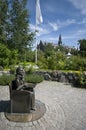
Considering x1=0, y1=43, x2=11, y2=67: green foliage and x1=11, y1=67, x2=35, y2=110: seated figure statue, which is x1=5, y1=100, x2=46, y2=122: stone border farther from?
x1=0, y1=43, x2=11, y2=67: green foliage

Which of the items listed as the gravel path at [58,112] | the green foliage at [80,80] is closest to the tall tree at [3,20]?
the green foliage at [80,80]

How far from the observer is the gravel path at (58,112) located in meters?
3.91

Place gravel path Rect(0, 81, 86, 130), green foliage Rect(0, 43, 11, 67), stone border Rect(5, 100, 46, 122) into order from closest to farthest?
gravel path Rect(0, 81, 86, 130) < stone border Rect(5, 100, 46, 122) < green foliage Rect(0, 43, 11, 67)

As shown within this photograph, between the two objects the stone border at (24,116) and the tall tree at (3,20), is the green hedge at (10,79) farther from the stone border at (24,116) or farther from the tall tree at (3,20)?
the tall tree at (3,20)

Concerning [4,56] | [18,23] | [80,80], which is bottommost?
[80,80]

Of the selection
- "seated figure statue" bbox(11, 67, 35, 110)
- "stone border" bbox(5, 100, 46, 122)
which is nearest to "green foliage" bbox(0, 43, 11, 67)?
"seated figure statue" bbox(11, 67, 35, 110)

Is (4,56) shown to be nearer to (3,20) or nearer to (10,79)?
(10,79)

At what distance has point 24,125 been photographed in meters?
3.90

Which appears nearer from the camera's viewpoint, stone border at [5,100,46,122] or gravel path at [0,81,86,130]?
gravel path at [0,81,86,130]

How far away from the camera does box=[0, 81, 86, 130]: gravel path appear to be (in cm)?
391

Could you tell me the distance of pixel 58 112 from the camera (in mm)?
4734

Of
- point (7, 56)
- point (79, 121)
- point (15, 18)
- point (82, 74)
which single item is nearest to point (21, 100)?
point (79, 121)

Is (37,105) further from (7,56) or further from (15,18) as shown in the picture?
(15,18)

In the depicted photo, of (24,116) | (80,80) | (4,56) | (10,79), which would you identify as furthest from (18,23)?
(24,116)
